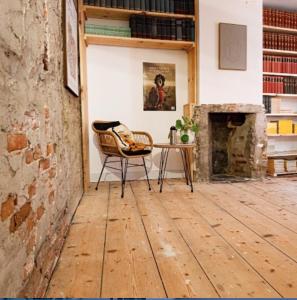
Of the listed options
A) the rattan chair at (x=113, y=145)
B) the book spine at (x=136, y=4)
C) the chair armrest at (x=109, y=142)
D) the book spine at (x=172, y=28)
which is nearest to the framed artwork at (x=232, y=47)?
the book spine at (x=172, y=28)

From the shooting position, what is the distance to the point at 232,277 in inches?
51.0

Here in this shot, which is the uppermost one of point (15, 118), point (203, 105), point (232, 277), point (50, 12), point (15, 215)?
point (50, 12)

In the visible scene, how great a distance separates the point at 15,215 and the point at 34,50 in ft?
2.35

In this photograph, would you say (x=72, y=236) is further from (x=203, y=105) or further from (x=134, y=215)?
(x=203, y=105)

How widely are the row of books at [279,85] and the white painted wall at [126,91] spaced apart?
47.7 inches

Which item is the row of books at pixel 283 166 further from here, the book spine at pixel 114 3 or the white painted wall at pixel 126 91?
the book spine at pixel 114 3

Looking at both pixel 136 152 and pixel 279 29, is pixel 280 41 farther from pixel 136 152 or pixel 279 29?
pixel 136 152

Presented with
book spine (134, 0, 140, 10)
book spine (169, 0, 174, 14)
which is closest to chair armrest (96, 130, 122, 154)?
book spine (134, 0, 140, 10)

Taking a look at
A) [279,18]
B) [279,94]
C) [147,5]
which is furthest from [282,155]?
[147,5]

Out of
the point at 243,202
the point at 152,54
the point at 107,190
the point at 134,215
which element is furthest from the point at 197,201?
the point at 152,54

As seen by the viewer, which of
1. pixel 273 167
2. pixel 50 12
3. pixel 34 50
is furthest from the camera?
pixel 273 167

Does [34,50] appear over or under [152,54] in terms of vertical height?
under

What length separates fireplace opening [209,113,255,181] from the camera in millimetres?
3859

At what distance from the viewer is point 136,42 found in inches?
136
